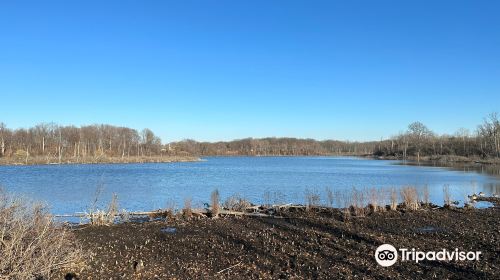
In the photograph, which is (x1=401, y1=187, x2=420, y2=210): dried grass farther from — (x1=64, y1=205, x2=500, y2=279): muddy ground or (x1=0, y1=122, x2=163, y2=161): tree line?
(x1=0, y1=122, x2=163, y2=161): tree line

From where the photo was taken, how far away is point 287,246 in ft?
36.9

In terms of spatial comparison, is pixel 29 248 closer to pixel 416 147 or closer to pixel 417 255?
pixel 417 255

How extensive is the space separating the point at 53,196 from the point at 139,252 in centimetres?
1905

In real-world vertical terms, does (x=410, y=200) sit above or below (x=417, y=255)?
above

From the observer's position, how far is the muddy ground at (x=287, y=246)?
8898mm

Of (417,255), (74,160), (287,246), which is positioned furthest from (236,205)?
(74,160)

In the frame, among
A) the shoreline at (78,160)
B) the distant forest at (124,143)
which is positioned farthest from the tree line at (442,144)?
the shoreline at (78,160)

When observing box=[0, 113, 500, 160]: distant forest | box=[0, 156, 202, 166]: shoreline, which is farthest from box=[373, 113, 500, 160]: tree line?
box=[0, 156, 202, 166]: shoreline

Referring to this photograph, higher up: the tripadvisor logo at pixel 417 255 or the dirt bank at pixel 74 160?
the dirt bank at pixel 74 160

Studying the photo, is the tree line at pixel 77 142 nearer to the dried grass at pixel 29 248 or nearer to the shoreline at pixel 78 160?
the shoreline at pixel 78 160

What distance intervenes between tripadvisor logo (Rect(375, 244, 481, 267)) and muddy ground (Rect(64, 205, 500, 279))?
219 millimetres

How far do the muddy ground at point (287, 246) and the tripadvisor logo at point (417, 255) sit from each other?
219 mm

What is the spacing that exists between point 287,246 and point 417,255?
3.12 meters

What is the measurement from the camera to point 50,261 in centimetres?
758
